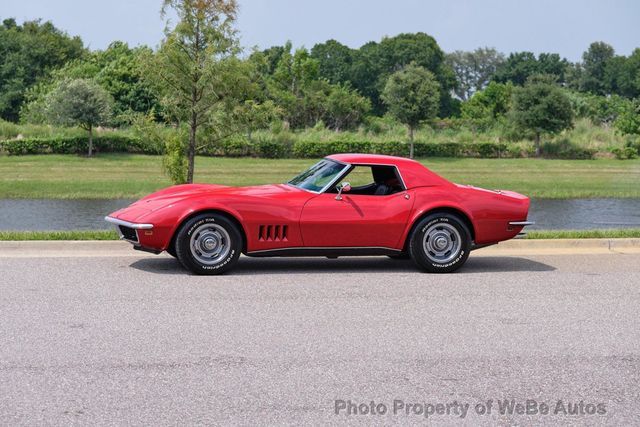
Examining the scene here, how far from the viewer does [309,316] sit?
7.55 m

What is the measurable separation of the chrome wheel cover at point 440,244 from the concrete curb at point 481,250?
1.64 metres

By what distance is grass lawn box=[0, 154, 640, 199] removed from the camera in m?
28.8

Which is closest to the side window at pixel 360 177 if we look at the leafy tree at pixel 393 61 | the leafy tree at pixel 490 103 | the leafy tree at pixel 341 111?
the leafy tree at pixel 341 111

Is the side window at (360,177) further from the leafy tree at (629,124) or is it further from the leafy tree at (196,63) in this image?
the leafy tree at (629,124)

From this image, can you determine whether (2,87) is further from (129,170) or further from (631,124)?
(631,124)

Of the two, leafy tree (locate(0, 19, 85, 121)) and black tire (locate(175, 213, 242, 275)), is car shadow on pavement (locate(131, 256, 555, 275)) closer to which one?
black tire (locate(175, 213, 242, 275))

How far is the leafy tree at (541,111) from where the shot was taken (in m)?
44.3

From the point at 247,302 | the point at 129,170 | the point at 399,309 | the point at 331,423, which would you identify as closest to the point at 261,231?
the point at 247,302

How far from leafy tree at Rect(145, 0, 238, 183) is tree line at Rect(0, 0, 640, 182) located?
25 millimetres

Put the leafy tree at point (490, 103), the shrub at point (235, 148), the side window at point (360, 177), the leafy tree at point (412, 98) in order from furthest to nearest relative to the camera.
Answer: the leafy tree at point (490, 103)
the leafy tree at point (412, 98)
the shrub at point (235, 148)
the side window at point (360, 177)

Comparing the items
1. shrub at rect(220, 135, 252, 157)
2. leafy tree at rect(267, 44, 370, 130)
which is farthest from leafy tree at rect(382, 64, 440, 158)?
leafy tree at rect(267, 44, 370, 130)

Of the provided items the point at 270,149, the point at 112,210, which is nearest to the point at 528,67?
the point at 270,149

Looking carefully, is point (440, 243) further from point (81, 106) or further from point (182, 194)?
point (81, 106)

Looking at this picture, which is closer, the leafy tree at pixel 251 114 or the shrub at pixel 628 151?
the leafy tree at pixel 251 114
